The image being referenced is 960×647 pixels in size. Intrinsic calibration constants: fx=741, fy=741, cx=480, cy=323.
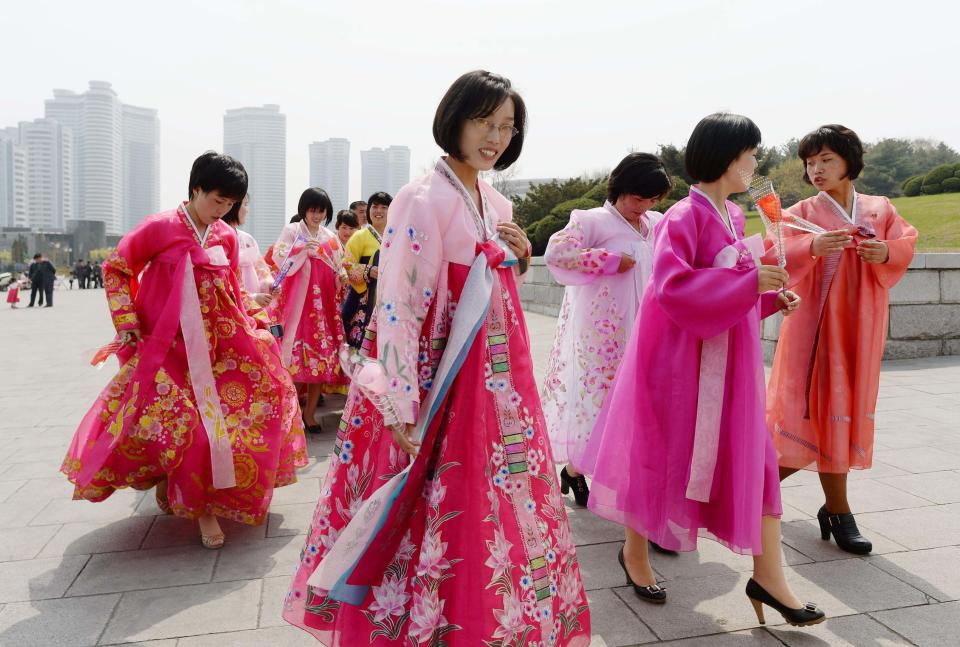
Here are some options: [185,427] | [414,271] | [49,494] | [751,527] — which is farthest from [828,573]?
[49,494]

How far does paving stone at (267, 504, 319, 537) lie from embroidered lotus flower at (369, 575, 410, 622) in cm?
157

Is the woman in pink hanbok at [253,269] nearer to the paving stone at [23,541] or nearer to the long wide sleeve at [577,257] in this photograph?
the paving stone at [23,541]

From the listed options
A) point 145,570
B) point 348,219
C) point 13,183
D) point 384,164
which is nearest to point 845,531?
point 145,570

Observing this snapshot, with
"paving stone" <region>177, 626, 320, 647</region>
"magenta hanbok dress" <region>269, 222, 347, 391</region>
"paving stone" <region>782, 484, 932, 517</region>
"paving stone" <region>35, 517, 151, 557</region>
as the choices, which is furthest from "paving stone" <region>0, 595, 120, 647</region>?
"paving stone" <region>782, 484, 932, 517</region>

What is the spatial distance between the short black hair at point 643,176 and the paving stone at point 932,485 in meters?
2.05

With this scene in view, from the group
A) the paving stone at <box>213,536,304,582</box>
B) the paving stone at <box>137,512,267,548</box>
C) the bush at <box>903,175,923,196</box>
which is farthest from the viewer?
the bush at <box>903,175,923,196</box>

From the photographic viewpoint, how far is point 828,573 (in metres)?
2.91

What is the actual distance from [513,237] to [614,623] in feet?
4.53

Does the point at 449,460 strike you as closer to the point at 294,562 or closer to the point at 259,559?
the point at 294,562

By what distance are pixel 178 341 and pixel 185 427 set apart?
0.40 metres

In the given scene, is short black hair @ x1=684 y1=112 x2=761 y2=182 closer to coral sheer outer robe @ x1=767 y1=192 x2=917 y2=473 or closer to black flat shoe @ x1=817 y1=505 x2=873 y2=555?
coral sheer outer robe @ x1=767 y1=192 x2=917 y2=473

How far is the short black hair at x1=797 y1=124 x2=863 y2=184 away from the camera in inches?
124

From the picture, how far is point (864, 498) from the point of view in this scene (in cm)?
376

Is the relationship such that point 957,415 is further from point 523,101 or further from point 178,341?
point 178,341
